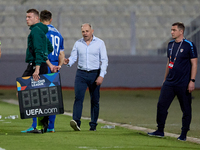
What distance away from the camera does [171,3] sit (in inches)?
938

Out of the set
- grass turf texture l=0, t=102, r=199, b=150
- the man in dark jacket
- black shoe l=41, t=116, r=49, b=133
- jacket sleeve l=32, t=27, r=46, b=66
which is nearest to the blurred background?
grass turf texture l=0, t=102, r=199, b=150

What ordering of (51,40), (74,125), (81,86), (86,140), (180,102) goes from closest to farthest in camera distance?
(86,140) → (180,102) → (51,40) → (74,125) → (81,86)

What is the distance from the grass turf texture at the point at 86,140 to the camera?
6.29 m

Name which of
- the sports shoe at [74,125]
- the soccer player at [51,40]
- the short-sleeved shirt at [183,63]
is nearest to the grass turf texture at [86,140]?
the sports shoe at [74,125]

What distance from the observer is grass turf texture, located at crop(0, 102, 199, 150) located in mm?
6289

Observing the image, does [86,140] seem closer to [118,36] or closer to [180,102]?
[180,102]

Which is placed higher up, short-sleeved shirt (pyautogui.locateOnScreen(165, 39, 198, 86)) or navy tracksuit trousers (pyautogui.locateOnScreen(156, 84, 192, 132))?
short-sleeved shirt (pyautogui.locateOnScreen(165, 39, 198, 86))

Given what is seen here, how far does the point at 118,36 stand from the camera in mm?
20953

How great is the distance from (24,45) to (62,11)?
226 centimetres

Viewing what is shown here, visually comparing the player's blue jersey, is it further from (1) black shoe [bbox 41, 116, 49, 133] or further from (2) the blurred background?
(2) the blurred background

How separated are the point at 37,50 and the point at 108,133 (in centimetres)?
192

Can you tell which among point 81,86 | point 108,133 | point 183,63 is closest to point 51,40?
point 81,86

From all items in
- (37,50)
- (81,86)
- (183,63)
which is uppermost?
(37,50)

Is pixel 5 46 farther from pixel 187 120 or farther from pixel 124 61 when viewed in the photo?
pixel 187 120
